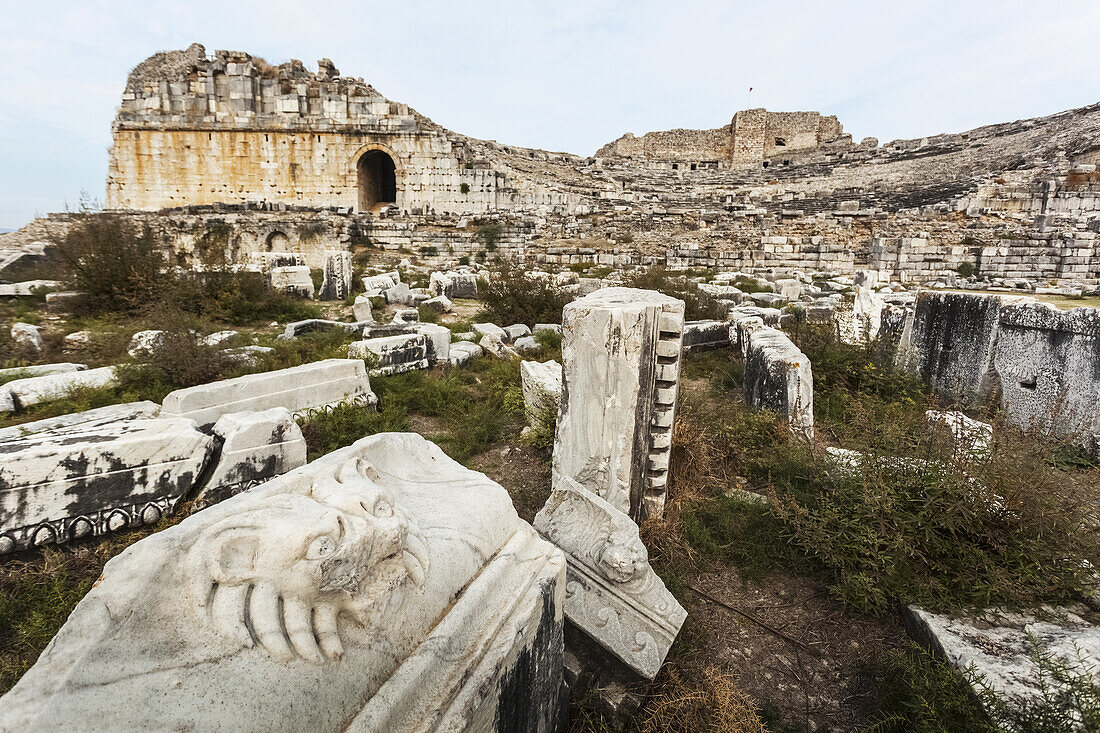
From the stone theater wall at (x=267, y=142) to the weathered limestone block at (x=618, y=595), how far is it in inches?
634

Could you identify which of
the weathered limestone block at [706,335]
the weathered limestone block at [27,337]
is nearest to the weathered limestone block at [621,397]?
the weathered limestone block at [706,335]

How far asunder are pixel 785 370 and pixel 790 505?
5.40ft

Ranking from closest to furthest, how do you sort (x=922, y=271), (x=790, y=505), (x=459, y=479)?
(x=459, y=479) < (x=790, y=505) < (x=922, y=271)

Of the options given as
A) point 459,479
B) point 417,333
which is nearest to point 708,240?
point 417,333

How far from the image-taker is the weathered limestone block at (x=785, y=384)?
409cm

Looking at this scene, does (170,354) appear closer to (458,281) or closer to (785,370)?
(785,370)

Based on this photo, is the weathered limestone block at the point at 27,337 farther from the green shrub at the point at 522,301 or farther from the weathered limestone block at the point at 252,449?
the green shrub at the point at 522,301

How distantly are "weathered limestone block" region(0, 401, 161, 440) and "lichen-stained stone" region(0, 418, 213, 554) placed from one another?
168 millimetres

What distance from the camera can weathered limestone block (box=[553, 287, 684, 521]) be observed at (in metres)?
2.87

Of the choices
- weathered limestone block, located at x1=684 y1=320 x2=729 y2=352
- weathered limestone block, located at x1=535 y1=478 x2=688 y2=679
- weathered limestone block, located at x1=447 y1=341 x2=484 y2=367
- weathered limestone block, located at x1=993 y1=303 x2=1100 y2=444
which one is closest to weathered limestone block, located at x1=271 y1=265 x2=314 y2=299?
weathered limestone block, located at x1=447 y1=341 x2=484 y2=367

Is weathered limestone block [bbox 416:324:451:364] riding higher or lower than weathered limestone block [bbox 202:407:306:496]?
higher

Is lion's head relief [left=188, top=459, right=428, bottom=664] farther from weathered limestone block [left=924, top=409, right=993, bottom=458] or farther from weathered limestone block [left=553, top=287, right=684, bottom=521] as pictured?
weathered limestone block [left=924, top=409, right=993, bottom=458]

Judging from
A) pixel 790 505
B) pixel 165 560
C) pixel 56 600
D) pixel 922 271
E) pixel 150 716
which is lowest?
pixel 56 600

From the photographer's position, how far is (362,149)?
1684 cm
